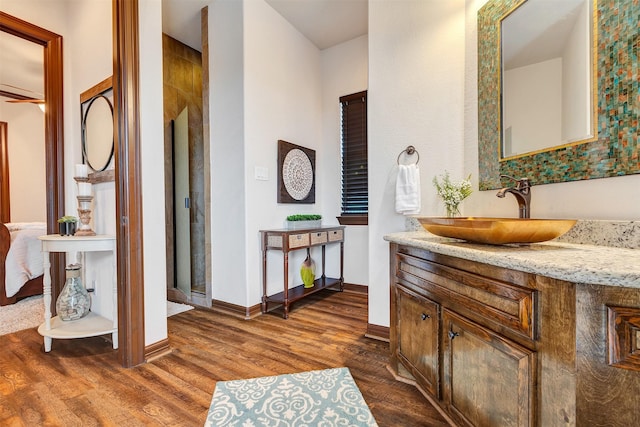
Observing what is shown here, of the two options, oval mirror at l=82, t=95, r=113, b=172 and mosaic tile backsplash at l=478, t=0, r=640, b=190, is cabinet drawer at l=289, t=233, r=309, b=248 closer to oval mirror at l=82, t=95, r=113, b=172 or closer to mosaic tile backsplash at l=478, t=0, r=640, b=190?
oval mirror at l=82, t=95, r=113, b=172

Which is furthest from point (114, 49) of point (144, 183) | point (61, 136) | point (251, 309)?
point (251, 309)

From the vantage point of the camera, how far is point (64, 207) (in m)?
2.55

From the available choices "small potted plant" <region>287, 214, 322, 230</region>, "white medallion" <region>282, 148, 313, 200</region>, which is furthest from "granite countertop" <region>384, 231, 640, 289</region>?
"white medallion" <region>282, 148, 313, 200</region>

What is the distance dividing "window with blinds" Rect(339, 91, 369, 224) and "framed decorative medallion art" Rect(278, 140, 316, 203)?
41 cm

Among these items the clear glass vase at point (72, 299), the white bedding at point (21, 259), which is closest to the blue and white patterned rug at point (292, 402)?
the clear glass vase at point (72, 299)

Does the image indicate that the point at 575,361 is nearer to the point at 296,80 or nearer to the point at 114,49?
the point at 114,49

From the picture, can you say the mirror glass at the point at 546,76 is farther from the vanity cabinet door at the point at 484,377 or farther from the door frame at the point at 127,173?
the door frame at the point at 127,173

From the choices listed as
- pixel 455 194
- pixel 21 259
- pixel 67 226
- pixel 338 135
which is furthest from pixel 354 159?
pixel 21 259

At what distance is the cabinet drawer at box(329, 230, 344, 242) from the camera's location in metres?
3.35

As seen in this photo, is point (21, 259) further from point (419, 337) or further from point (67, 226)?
point (419, 337)

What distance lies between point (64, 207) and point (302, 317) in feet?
7.68

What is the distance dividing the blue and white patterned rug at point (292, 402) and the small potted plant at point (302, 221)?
1.67 meters

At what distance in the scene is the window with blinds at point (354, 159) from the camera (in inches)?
137

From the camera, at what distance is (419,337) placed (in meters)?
1.49
